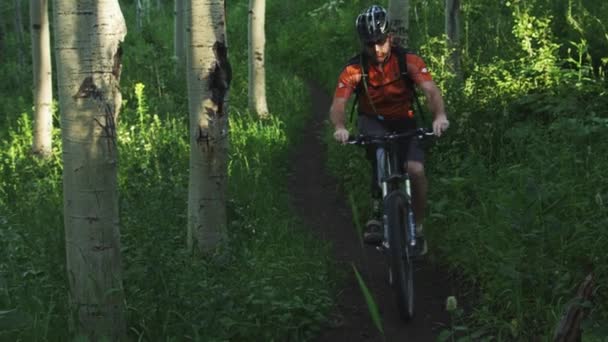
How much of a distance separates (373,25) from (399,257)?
1.84 m

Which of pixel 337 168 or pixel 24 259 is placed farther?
pixel 337 168

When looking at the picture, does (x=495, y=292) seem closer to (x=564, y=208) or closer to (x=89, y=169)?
(x=564, y=208)

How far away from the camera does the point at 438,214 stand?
594 centimetres

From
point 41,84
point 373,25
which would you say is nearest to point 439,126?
point 373,25

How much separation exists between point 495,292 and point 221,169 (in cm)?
242

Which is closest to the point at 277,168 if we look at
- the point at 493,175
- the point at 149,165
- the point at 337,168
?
the point at 337,168

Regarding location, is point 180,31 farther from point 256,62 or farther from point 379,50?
point 379,50

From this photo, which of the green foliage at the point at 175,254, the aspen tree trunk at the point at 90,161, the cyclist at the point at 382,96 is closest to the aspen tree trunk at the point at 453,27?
the green foliage at the point at 175,254

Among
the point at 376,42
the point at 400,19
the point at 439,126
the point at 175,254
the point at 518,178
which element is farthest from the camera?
the point at 400,19

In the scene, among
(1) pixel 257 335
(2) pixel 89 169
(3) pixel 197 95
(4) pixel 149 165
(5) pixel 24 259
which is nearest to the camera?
(2) pixel 89 169

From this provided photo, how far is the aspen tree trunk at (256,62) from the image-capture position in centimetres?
1267

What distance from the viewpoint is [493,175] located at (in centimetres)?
709

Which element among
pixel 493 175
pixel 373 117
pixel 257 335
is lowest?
pixel 257 335

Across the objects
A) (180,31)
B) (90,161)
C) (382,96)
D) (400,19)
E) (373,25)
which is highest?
(180,31)
